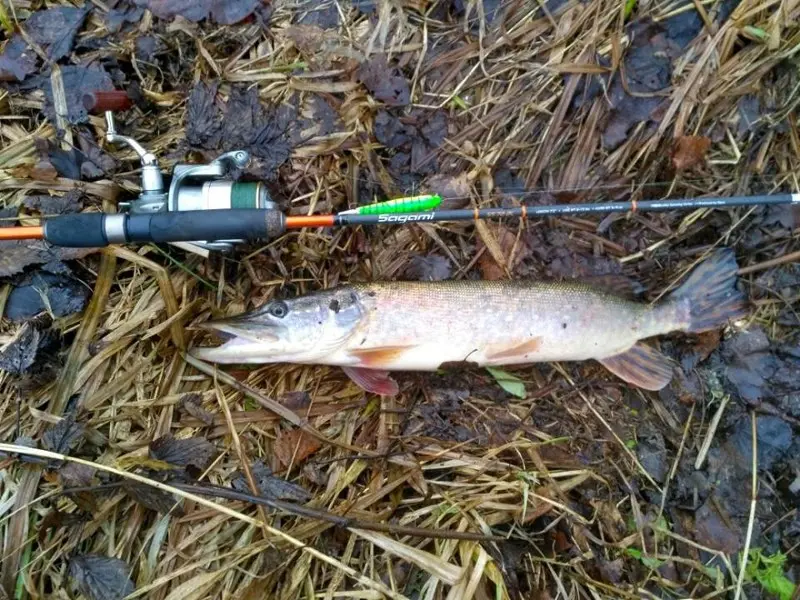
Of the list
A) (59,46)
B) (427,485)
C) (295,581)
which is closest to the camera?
(295,581)

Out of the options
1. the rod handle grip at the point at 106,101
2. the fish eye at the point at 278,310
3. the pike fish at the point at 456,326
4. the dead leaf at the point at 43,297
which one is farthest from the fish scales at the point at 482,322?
the rod handle grip at the point at 106,101

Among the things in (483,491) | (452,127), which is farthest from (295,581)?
(452,127)

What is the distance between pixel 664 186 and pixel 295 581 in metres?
2.25

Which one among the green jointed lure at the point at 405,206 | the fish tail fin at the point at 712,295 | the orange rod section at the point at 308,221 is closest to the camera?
the orange rod section at the point at 308,221

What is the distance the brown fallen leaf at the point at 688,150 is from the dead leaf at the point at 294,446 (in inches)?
76.7

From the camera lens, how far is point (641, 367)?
241 centimetres

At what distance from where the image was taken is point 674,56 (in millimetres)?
2471

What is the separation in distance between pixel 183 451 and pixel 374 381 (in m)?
0.81

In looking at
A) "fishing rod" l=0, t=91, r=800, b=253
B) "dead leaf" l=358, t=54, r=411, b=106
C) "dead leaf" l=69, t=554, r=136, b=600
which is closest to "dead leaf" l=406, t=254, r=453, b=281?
"fishing rod" l=0, t=91, r=800, b=253

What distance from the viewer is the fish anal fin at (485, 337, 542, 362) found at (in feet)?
7.56

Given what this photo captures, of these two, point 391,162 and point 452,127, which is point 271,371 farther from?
point 452,127

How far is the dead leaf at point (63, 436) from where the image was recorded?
2.12 m

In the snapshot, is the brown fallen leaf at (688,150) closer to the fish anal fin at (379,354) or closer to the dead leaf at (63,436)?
the fish anal fin at (379,354)

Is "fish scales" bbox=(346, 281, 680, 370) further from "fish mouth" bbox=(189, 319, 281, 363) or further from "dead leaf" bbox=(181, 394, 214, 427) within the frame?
"dead leaf" bbox=(181, 394, 214, 427)
